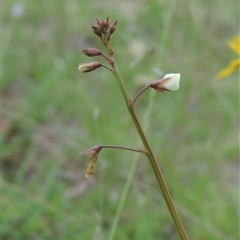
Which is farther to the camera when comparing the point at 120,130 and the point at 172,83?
the point at 120,130

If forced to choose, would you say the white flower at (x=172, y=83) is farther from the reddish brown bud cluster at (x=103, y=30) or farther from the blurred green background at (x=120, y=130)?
the blurred green background at (x=120, y=130)

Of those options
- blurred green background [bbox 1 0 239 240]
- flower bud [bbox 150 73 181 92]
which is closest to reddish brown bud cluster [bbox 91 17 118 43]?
flower bud [bbox 150 73 181 92]

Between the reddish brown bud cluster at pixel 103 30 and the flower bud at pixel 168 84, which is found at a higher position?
the reddish brown bud cluster at pixel 103 30

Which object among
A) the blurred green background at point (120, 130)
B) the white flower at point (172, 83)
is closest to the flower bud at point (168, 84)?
the white flower at point (172, 83)

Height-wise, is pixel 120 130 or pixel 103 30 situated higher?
pixel 103 30

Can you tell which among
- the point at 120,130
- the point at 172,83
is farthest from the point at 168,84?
the point at 120,130

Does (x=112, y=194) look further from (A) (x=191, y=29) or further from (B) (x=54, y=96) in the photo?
(A) (x=191, y=29)

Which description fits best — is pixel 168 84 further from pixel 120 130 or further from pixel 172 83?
pixel 120 130

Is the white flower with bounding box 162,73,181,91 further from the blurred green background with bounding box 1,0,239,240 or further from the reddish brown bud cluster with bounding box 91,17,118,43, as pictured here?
the blurred green background with bounding box 1,0,239,240
